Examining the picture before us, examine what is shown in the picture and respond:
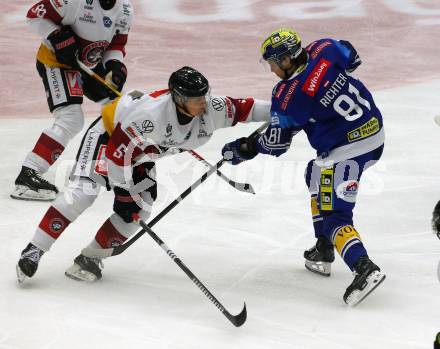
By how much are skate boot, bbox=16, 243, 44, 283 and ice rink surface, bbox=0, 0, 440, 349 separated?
79mm

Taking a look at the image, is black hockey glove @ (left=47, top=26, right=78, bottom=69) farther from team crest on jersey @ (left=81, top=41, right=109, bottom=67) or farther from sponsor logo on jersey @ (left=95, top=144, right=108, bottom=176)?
sponsor logo on jersey @ (left=95, top=144, right=108, bottom=176)

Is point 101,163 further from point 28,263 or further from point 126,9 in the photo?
point 126,9

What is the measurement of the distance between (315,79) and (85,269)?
4.73ft

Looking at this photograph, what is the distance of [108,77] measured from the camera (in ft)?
18.2

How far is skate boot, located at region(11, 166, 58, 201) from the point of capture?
211 inches

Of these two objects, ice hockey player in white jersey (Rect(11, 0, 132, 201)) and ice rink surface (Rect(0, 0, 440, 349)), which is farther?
ice hockey player in white jersey (Rect(11, 0, 132, 201))

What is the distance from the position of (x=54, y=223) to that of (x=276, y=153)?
111cm

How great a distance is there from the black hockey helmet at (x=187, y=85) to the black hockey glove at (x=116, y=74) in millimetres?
1915

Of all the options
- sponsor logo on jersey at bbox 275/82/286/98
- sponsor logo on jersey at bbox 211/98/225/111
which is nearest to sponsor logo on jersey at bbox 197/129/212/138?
sponsor logo on jersey at bbox 211/98/225/111

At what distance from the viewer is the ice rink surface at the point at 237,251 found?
11.3ft

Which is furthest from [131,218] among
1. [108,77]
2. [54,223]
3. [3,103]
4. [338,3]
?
[338,3]

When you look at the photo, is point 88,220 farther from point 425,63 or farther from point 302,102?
point 425,63

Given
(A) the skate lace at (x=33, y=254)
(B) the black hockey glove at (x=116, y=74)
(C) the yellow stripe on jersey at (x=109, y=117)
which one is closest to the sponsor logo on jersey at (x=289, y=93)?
(C) the yellow stripe on jersey at (x=109, y=117)

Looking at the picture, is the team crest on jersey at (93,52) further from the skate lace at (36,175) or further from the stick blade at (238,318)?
the stick blade at (238,318)
